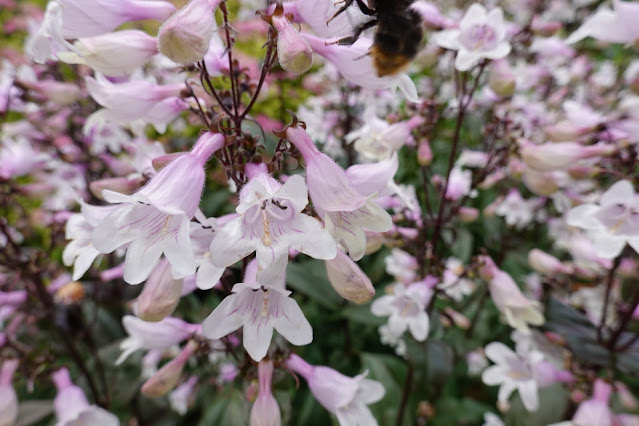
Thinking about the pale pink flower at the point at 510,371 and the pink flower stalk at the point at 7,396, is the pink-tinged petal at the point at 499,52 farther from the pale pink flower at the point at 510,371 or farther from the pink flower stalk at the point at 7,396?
the pink flower stalk at the point at 7,396

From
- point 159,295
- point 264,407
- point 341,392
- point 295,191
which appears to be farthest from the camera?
point 341,392

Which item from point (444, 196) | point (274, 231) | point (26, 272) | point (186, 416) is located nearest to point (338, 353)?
point (186, 416)

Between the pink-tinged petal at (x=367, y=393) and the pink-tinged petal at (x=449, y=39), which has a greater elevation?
the pink-tinged petal at (x=449, y=39)

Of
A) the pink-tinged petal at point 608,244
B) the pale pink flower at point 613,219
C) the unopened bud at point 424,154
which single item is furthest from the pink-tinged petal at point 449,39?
the pink-tinged petal at point 608,244

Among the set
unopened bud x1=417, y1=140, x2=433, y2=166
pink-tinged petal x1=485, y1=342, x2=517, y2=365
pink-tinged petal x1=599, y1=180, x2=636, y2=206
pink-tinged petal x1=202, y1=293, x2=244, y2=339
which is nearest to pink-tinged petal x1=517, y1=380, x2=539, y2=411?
pink-tinged petal x1=485, y1=342, x2=517, y2=365

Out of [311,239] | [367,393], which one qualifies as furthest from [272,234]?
[367,393]

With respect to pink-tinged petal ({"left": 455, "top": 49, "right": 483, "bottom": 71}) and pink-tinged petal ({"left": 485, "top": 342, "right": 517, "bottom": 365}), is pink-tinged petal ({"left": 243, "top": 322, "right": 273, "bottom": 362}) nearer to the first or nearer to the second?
pink-tinged petal ({"left": 455, "top": 49, "right": 483, "bottom": 71})

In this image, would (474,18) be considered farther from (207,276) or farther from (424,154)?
(207,276)
